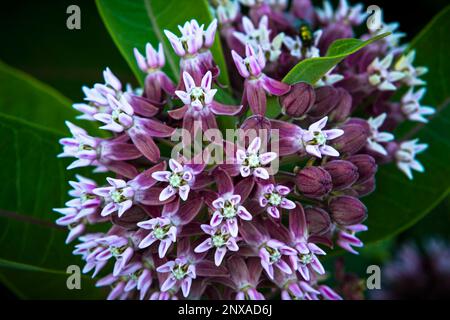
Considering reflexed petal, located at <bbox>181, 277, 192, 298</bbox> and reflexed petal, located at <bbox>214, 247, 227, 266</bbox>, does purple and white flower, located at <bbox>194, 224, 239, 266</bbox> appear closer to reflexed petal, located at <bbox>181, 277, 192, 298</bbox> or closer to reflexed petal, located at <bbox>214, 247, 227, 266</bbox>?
→ reflexed petal, located at <bbox>214, 247, 227, 266</bbox>

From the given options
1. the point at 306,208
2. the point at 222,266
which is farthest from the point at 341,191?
the point at 222,266

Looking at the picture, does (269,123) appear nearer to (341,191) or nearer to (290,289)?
(341,191)

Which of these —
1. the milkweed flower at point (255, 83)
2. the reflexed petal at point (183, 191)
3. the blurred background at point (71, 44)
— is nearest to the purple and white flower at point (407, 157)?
the milkweed flower at point (255, 83)

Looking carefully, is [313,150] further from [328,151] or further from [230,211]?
[230,211]

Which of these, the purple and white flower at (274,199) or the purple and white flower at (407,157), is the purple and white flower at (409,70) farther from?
the purple and white flower at (274,199)

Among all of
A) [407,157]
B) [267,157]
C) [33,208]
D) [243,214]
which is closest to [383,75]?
[407,157]
